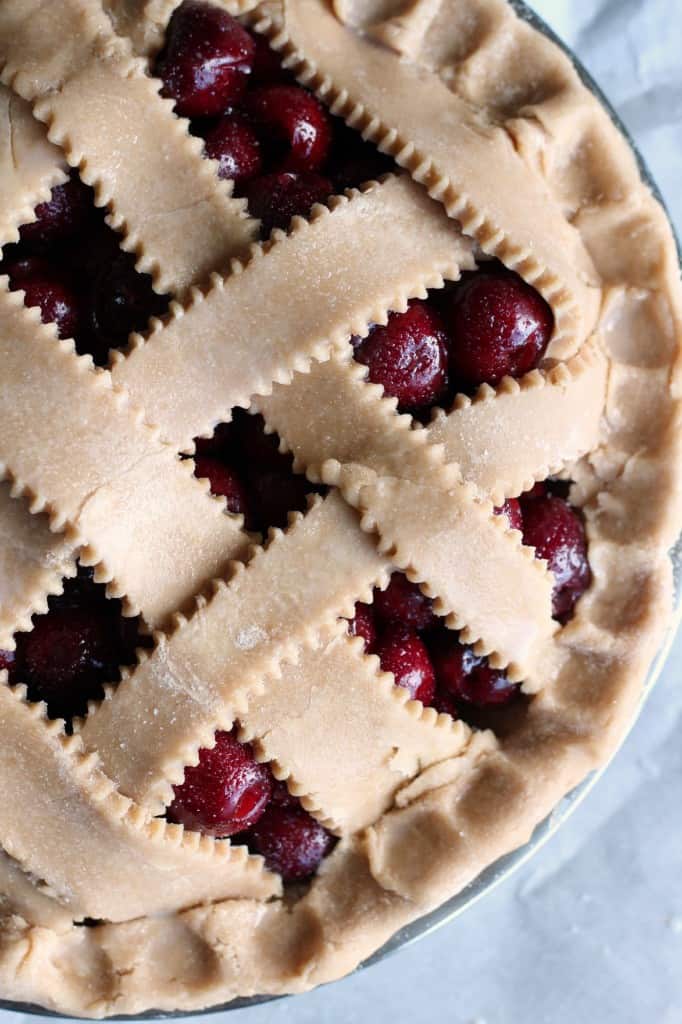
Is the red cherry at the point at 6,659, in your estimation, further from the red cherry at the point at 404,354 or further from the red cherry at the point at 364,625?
the red cherry at the point at 404,354

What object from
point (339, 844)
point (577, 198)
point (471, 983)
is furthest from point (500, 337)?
point (471, 983)

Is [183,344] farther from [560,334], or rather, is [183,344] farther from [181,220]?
[560,334]

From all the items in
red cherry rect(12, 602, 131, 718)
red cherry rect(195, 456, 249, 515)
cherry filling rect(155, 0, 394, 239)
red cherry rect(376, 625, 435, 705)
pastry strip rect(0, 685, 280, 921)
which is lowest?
pastry strip rect(0, 685, 280, 921)

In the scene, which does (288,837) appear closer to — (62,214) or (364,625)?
(364,625)

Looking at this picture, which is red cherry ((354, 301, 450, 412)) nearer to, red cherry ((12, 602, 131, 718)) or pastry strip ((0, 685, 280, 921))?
red cherry ((12, 602, 131, 718))

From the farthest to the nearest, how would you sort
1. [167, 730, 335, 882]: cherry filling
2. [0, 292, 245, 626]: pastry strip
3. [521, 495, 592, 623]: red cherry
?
1. [521, 495, 592, 623]: red cherry
2. [167, 730, 335, 882]: cherry filling
3. [0, 292, 245, 626]: pastry strip

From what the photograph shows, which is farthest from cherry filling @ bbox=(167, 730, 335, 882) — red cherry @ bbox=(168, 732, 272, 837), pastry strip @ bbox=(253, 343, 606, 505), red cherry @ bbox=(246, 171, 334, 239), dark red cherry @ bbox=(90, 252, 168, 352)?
red cherry @ bbox=(246, 171, 334, 239)

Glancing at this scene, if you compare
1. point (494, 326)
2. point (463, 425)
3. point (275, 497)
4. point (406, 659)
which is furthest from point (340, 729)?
point (494, 326)

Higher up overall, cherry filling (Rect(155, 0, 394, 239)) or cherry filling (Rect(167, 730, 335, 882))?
cherry filling (Rect(155, 0, 394, 239))
